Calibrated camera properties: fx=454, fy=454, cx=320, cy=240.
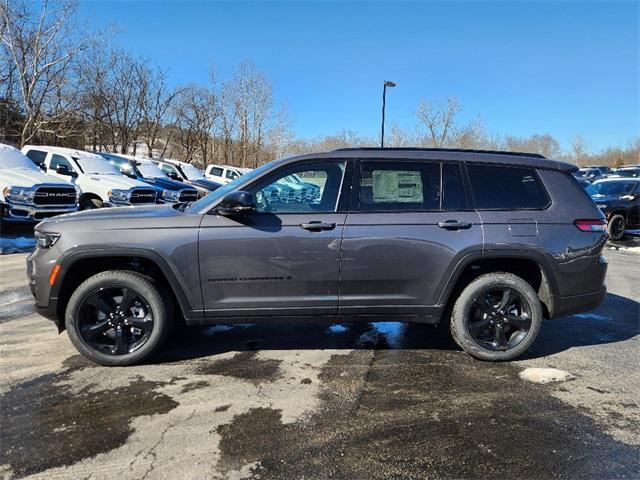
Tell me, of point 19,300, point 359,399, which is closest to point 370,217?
point 359,399

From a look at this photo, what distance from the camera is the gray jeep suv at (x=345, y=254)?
371 cm

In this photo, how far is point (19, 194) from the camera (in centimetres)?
1016

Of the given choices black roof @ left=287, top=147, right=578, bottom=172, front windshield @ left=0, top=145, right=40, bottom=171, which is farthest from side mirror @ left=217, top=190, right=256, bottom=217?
front windshield @ left=0, top=145, right=40, bottom=171

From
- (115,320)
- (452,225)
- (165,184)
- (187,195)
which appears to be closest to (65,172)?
(165,184)

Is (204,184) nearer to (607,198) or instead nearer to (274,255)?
(607,198)

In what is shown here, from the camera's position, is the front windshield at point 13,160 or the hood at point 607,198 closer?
the front windshield at point 13,160

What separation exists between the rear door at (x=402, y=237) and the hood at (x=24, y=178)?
9568mm

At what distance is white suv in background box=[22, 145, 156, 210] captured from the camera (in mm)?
12633

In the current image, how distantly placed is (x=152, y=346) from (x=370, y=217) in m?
2.14

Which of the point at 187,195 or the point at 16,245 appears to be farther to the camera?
the point at 187,195

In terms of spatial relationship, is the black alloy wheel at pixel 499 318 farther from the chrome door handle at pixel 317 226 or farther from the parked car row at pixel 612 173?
the parked car row at pixel 612 173

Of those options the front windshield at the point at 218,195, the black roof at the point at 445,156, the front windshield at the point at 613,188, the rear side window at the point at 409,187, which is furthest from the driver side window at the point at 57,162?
the front windshield at the point at 613,188

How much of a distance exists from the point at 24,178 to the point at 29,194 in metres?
0.60

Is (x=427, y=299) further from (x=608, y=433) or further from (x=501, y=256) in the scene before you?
(x=608, y=433)
